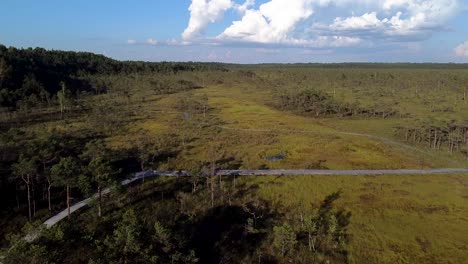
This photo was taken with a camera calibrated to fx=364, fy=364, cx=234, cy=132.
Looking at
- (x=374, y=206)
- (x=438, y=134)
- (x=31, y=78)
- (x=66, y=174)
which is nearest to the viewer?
(x=66, y=174)

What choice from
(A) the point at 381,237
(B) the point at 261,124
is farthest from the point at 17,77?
(A) the point at 381,237

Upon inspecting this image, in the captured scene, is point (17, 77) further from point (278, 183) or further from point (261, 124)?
point (278, 183)

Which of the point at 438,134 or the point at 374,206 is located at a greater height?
the point at 438,134

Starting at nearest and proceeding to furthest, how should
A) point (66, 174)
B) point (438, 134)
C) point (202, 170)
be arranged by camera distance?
point (66, 174) < point (202, 170) < point (438, 134)

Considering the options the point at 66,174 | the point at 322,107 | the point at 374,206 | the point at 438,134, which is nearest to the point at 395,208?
the point at 374,206

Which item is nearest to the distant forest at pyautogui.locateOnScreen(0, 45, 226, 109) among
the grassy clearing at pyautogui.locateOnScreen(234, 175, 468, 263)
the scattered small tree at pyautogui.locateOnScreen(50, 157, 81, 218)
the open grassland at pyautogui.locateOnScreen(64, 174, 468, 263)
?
the scattered small tree at pyautogui.locateOnScreen(50, 157, 81, 218)

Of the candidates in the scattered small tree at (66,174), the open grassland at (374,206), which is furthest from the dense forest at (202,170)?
the open grassland at (374,206)

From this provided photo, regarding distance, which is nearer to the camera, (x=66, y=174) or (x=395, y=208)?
(x=66, y=174)

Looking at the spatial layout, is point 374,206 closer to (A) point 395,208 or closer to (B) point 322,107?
(A) point 395,208

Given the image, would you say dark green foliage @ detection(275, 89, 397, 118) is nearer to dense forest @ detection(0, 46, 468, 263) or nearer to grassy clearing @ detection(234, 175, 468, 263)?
dense forest @ detection(0, 46, 468, 263)
